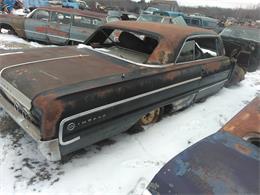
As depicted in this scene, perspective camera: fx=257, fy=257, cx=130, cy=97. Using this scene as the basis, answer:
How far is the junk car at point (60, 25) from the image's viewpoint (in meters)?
8.78

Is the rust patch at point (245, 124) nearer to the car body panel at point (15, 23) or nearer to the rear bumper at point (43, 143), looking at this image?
the rear bumper at point (43, 143)

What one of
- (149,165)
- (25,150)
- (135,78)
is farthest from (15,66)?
(149,165)

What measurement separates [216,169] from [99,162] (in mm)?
1617

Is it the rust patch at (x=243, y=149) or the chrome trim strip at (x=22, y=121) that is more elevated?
the rust patch at (x=243, y=149)

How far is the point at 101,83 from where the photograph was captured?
2787 millimetres

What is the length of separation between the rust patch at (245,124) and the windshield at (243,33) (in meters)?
7.08

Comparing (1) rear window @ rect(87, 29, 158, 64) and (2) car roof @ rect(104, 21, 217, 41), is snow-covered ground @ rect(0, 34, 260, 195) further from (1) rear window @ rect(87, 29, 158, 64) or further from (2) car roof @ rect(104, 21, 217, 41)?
(2) car roof @ rect(104, 21, 217, 41)

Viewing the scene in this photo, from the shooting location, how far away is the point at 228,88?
6.61 meters

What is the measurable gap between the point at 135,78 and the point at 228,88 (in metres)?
4.27

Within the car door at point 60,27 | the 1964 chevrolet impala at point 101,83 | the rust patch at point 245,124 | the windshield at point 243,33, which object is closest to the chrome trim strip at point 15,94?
the 1964 chevrolet impala at point 101,83

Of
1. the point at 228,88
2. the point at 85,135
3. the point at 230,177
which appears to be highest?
the point at 230,177

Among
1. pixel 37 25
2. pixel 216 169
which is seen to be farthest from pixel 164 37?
pixel 37 25

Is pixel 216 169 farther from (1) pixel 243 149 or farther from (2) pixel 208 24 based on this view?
(2) pixel 208 24

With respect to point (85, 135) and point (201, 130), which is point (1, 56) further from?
point (201, 130)
